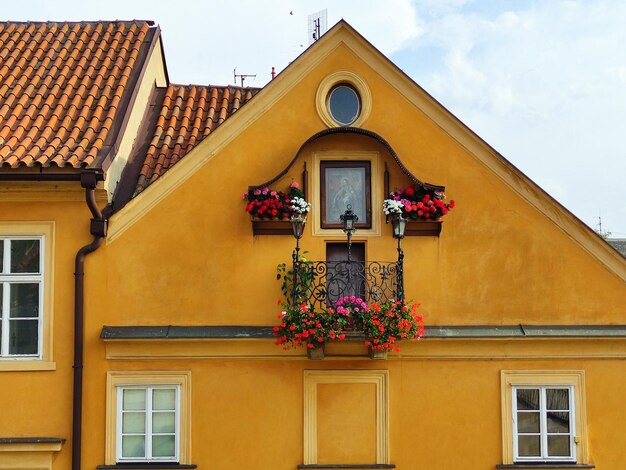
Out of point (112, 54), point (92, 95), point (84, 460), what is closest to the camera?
point (84, 460)

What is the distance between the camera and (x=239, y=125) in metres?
11.0

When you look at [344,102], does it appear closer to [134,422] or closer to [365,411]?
[365,411]

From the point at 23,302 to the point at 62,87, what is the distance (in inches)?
133

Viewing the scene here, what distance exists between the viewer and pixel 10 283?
10742 mm

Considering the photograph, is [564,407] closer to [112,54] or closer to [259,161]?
[259,161]

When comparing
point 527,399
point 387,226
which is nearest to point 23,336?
point 387,226

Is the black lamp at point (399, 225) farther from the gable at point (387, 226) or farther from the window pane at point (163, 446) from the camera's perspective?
the window pane at point (163, 446)

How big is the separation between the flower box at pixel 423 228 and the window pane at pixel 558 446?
9.88ft

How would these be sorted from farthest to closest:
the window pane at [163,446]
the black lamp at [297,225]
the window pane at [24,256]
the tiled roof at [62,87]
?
the window pane at [24,256], the tiled roof at [62,87], the window pane at [163,446], the black lamp at [297,225]

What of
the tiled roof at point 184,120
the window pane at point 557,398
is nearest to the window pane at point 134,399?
the tiled roof at point 184,120

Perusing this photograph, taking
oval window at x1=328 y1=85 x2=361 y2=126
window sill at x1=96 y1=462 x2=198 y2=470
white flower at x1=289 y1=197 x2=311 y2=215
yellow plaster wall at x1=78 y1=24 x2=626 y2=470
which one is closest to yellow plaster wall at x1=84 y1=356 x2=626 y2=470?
yellow plaster wall at x1=78 y1=24 x2=626 y2=470

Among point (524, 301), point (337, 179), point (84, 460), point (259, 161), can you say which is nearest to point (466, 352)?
point (524, 301)

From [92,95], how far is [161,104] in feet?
5.13

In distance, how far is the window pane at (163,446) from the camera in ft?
34.7
